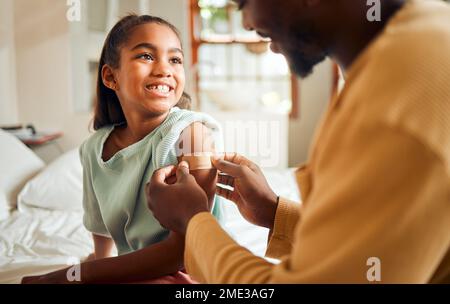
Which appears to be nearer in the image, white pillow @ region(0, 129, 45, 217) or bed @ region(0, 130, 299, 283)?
bed @ region(0, 130, 299, 283)

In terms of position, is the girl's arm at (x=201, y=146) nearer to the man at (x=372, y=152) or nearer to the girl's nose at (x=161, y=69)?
the girl's nose at (x=161, y=69)

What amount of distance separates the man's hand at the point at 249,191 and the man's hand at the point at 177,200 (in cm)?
15

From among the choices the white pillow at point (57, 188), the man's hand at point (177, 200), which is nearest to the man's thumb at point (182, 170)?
the man's hand at point (177, 200)

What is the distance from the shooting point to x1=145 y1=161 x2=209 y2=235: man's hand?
58 centimetres

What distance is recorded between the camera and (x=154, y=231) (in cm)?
75

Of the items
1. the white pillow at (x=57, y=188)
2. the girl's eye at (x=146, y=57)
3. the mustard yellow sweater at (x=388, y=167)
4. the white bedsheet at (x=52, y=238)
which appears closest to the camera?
the mustard yellow sweater at (x=388, y=167)

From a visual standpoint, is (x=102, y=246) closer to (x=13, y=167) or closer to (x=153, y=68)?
(x=153, y=68)

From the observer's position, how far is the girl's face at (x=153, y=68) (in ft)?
2.41

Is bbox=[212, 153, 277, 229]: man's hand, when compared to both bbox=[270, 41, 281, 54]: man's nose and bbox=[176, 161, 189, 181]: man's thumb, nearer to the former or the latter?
bbox=[176, 161, 189, 181]: man's thumb

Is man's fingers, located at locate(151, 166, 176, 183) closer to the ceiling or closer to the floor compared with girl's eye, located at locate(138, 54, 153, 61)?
closer to the floor

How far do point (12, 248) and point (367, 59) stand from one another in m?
0.88

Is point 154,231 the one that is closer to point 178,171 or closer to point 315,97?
point 178,171

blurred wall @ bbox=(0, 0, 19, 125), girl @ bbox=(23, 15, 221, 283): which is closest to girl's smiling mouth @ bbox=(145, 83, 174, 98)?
girl @ bbox=(23, 15, 221, 283)
